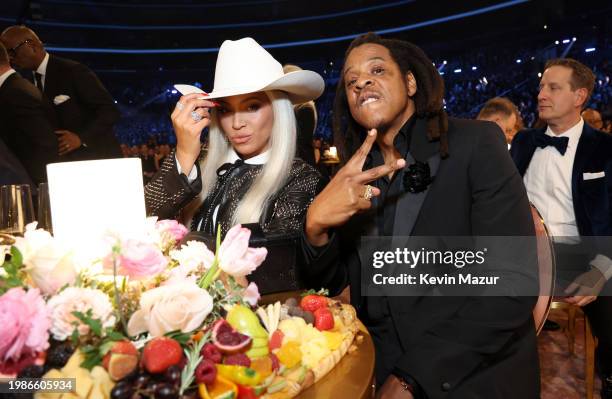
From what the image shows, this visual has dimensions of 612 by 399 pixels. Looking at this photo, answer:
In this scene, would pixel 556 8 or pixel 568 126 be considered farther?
pixel 556 8

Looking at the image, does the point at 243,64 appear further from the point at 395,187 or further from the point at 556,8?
the point at 556,8

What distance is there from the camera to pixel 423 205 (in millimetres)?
1570

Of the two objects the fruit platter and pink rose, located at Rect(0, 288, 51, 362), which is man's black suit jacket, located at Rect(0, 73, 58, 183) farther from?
pink rose, located at Rect(0, 288, 51, 362)

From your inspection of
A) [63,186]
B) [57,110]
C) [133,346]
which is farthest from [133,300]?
[57,110]

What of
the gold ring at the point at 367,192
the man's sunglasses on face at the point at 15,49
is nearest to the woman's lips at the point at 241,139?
the gold ring at the point at 367,192

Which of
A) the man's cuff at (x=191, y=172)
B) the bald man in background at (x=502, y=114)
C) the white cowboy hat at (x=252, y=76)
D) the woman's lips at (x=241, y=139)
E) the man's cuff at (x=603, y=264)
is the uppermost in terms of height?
the white cowboy hat at (x=252, y=76)

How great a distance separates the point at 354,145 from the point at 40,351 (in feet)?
4.23

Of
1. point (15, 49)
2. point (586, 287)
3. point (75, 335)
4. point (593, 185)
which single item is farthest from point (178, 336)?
point (15, 49)

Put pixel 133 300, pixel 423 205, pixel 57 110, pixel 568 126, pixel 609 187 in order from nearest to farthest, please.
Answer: pixel 133 300
pixel 423 205
pixel 609 187
pixel 568 126
pixel 57 110

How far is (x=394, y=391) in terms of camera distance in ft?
4.32

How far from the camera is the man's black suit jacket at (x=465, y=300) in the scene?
4.44ft

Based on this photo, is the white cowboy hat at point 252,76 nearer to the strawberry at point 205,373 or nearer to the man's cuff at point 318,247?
the man's cuff at point 318,247

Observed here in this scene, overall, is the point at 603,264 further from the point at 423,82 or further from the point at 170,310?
the point at 170,310

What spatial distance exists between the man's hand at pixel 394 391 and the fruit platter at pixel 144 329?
1.06 feet
